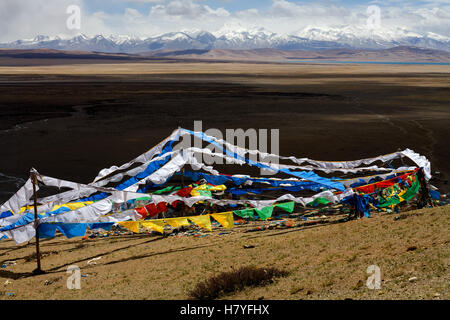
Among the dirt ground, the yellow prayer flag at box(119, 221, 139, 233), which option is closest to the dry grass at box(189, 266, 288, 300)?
the dirt ground

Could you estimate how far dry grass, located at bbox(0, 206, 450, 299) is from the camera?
30.0ft

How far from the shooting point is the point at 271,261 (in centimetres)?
1166

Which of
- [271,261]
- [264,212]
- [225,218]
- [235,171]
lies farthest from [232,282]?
[235,171]

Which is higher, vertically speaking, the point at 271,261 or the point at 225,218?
the point at 225,218

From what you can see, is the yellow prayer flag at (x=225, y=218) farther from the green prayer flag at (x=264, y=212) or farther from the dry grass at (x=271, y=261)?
the green prayer flag at (x=264, y=212)

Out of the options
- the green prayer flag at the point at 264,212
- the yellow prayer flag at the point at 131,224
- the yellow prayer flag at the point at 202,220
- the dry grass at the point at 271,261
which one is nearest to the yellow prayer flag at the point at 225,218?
the yellow prayer flag at the point at 202,220

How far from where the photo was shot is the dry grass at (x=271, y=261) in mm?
9141

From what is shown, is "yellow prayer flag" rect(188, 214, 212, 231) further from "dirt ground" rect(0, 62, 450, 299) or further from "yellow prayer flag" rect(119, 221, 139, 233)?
"yellow prayer flag" rect(119, 221, 139, 233)

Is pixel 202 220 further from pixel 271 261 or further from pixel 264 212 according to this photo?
pixel 271 261

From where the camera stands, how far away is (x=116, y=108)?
156 ft

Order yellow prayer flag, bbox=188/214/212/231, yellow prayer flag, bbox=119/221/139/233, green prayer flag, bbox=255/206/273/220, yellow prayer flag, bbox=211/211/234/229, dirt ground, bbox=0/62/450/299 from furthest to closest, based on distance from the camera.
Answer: green prayer flag, bbox=255/206/273/220, yellow prayer flag, bbox=211/211/234/229, yellow prayer flag, bbox=188/214/212/231, yellow prayer flag, bbox=119/221/139/233, dirt ground, bbox=0/62/450/299

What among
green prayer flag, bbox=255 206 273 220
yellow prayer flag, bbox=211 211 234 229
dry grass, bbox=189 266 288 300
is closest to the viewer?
dry grass, bbox=189 266 288 300

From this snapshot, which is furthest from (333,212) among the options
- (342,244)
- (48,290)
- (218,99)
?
(218,99)
